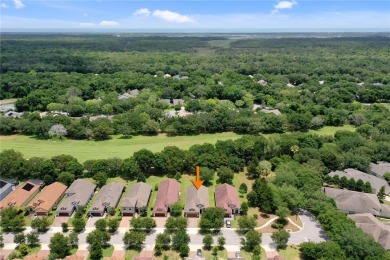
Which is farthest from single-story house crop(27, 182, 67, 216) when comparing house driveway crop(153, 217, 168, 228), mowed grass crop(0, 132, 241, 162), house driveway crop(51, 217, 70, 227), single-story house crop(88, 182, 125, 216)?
house driveway crop(153, 217, 168, 228)

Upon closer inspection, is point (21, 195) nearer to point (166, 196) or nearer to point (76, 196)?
point (76, 196)

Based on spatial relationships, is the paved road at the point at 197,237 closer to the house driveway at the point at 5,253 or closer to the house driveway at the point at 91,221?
the house driveway at the point at 5,253

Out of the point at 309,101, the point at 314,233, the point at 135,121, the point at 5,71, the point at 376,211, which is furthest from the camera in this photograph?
the point at 5,71

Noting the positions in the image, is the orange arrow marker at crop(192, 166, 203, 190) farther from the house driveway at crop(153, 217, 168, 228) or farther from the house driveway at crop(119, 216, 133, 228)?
the house driveway at crop(119, 216, 133, 228)

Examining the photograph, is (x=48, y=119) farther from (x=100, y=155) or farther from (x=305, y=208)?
(x=305, y=208)

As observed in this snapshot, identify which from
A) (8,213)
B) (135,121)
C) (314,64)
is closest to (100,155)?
(135,121)

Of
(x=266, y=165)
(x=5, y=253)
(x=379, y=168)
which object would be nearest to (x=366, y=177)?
(x=379, y=168)

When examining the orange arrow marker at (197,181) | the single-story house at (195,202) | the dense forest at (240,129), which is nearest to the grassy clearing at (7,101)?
the dense forest at (240,129)
